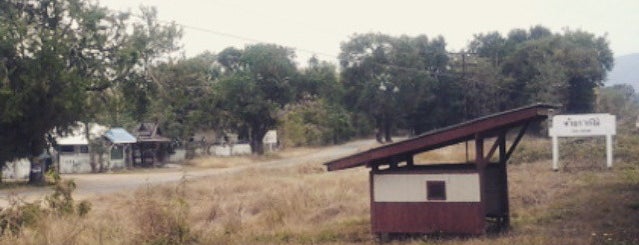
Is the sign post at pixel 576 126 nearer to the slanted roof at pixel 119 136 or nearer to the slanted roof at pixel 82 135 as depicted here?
the slanted roof at pixel 82 135

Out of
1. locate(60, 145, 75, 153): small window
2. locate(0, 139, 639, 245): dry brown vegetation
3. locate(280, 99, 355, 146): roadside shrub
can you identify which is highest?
locate(280, 99, 355, 146): roadside shrub

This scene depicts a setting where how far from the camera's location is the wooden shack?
43.1 feet

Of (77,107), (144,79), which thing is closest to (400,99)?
(144,79)

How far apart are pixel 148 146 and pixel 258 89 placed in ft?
40.4

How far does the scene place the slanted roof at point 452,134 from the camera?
12.9 meters

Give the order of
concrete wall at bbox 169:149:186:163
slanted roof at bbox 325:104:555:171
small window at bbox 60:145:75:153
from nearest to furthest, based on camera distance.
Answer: slanted roof at bbox 325:104:555:171
small window at bbox 60:145:75:153
concrete wall at bbox 169:149:186:163

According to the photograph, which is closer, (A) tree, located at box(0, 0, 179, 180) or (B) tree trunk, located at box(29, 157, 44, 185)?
(A) tree, located at box(0, 0, 179, 180)

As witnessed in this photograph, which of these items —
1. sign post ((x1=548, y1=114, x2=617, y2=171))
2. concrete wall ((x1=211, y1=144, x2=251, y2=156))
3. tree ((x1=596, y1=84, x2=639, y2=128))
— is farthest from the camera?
tree ((x1=596, y1=84, x2=639, y2=128))

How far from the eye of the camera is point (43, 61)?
31906 millimetres

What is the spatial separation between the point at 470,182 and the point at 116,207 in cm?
1428

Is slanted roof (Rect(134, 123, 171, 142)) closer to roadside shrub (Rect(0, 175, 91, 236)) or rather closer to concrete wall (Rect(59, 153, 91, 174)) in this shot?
concrete wall (Rect(59, 153, 91, 174))

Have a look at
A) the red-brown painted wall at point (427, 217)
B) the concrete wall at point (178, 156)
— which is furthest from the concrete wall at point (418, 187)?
the concrete wall at point (178, 156)

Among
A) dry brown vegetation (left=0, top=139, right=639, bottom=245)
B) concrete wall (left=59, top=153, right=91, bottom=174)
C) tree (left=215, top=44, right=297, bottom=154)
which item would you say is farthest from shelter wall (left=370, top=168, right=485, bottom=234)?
tree (left=215, top=44, right=297, bottom=154)

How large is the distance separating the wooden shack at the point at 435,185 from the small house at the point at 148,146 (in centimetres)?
4351
